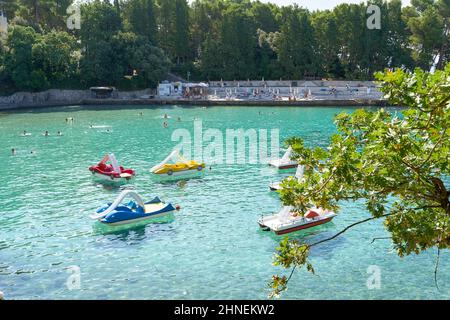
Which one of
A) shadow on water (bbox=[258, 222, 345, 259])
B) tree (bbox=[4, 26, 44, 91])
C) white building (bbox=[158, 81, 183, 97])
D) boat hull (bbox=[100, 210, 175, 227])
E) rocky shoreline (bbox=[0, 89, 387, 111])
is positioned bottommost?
shadow on water (bbox=[258, 222, 345, 259])

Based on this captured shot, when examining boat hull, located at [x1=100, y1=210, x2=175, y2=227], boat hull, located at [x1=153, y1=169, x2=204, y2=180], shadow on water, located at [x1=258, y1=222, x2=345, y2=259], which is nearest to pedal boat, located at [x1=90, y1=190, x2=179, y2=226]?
boat hull, located at [x1=100, y1=210, x2=175, y2=227]

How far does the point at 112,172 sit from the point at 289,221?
14422mm

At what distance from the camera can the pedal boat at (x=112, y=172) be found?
109 ft

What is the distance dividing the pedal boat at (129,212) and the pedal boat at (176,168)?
306 inches

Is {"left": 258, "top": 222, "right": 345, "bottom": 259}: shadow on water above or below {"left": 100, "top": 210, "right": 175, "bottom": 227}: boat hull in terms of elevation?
below

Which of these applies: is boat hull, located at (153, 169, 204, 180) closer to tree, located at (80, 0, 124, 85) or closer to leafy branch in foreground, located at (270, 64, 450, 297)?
leafy branch in foreground, located at (270, 64, 450, 297)

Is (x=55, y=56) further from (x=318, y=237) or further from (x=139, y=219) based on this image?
(x=318, y=237)

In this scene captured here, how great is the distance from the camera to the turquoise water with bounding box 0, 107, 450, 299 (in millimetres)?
17906

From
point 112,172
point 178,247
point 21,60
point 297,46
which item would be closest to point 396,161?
point 178,247

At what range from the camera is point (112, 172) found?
33156mm

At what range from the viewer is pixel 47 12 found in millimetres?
98812

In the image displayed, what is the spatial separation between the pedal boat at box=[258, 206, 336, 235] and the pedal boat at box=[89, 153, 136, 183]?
12.6 metres

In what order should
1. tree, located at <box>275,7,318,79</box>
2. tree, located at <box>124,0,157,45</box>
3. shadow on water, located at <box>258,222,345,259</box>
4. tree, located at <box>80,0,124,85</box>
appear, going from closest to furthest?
1. shadow on water, located at <box>258,222,345,259</box>
2. tree, located at <box>80,0,124,85</box>
3. tree, located at <box>275,7,318,79</box>
4. tree, located at <box>124,0,157,45</box>
